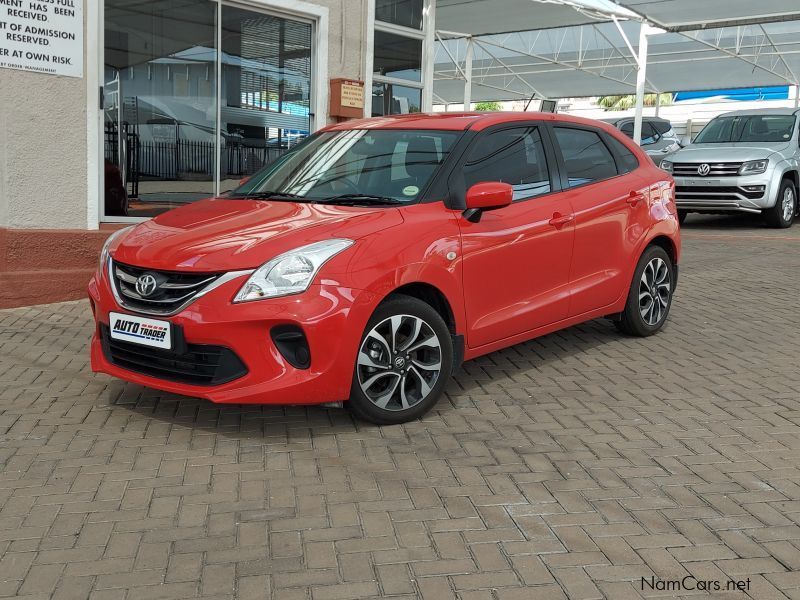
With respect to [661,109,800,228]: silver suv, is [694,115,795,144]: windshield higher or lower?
higher

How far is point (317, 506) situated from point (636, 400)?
7.74ft

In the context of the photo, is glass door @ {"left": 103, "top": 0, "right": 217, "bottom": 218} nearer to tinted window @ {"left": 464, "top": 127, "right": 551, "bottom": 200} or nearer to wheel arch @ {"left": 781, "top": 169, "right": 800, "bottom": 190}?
tinted window @ {"left": 464, "top": 127, "right": 551, "bottom": 200}

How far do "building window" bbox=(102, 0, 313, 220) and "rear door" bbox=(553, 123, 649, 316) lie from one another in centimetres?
479

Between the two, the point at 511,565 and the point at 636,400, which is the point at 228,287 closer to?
the point at 511,565

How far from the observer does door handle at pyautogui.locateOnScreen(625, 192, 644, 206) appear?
642cm

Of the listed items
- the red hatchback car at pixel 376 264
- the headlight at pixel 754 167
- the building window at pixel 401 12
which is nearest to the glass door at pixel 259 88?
the building window at pixel 401 12

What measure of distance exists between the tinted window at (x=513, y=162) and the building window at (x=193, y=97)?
184 inches

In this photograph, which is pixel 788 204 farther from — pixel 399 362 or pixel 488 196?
pixel 399 362

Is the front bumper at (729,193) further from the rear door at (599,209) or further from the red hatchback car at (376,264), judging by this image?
the red hatchback car at (376,264)

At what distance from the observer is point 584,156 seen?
6230 millimetres

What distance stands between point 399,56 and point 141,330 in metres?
8.01

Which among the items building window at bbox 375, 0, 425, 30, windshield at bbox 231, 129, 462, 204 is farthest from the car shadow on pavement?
windshield at bbox 231, 129, 462, 204

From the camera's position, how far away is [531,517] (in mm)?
3672

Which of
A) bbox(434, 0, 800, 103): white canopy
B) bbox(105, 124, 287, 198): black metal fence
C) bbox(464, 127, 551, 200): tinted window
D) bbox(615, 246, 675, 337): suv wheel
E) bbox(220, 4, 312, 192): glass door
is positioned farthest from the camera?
bbox(434, 0, 800, 103): white canopy
